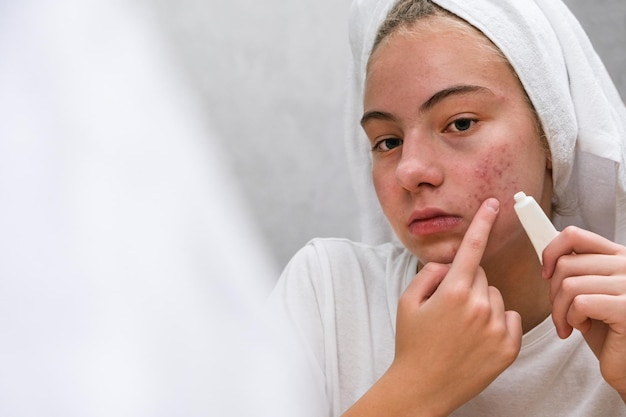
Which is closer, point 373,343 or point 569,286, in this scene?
point 569,286

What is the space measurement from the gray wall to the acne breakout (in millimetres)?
660

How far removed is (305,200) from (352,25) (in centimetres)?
46

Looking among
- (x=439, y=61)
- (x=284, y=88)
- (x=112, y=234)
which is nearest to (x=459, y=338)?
(x=439, y=61)

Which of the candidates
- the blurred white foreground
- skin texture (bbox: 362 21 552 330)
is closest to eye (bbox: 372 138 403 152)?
skin texture (bbox: 362 21 552 330)

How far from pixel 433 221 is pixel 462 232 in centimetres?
4

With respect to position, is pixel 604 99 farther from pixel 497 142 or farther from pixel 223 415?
pixel 223 415

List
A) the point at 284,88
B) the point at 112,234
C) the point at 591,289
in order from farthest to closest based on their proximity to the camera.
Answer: the point at 284,88
the point at 591,289
the point at 112,234

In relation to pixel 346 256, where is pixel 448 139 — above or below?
above

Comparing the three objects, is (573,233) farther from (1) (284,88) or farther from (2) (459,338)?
(1) (284,88)

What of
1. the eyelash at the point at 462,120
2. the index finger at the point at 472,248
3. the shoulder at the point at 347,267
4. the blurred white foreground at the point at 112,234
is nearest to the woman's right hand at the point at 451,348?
the index finger at the point at 472,248

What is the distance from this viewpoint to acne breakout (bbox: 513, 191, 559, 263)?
76cm

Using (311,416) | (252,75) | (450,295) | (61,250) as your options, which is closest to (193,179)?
(61,250)

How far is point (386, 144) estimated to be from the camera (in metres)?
0.91

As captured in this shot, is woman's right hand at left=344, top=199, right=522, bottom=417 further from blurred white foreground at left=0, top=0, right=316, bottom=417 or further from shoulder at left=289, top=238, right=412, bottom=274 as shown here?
blurred white foreground at left=0, top=0, right=316, bottom=417
